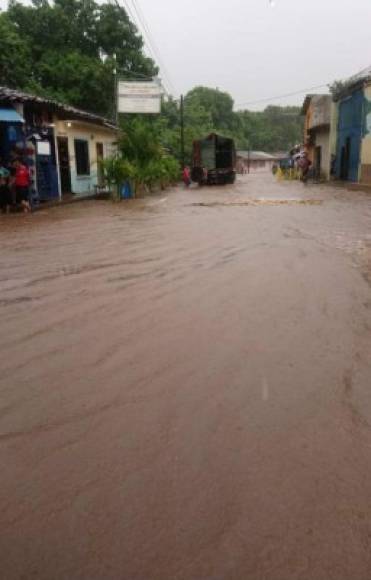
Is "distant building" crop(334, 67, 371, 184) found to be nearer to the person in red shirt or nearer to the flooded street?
the person in red shirt

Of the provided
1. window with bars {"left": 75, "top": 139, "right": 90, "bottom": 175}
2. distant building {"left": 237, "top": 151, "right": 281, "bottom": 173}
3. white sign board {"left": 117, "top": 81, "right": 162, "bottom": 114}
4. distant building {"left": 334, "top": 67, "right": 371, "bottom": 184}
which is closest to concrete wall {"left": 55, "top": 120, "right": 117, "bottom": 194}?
window with bars {"left": 75, "top": 139, "right": 90, "bottom": 175}

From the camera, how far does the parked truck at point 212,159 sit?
3053 centimetres

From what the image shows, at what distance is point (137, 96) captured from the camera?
23.8m

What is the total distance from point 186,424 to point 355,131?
2699 cm

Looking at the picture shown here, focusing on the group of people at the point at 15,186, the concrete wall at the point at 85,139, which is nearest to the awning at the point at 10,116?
the group of people at the point at 15,186

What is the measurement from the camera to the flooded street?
2.08m

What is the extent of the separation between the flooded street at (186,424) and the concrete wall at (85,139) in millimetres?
14227

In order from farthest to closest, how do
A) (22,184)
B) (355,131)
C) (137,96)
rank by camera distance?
(355,131) < (137,96) < (22,184)

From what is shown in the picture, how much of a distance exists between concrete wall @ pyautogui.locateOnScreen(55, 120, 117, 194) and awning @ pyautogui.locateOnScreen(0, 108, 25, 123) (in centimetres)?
454

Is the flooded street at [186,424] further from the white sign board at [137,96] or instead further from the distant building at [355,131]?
the distant building at [355,131]

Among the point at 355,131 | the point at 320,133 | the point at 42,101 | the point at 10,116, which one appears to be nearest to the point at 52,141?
the point at 42,101

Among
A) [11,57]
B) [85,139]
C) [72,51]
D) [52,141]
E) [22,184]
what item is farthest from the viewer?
[72,51]

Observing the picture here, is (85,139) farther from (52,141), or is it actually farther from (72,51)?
(72,51)

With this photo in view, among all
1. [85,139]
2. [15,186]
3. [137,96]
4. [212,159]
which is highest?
[137,96]
